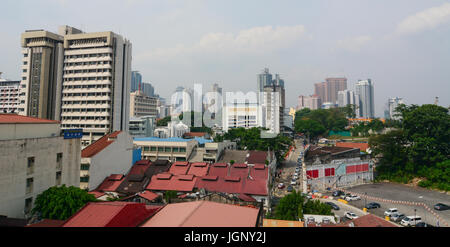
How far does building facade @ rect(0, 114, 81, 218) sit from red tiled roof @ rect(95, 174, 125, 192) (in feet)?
21.4

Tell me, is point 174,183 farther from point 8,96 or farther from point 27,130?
point 8,96

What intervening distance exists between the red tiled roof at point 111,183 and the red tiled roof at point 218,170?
10.3m

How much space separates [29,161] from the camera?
17531mm

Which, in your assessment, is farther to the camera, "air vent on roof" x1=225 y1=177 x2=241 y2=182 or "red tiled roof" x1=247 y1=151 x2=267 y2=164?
"red tiled roof" x1=247 y1=151 x2=267 y2=164

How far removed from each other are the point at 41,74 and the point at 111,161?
31.3 m

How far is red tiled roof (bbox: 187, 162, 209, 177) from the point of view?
30816mm

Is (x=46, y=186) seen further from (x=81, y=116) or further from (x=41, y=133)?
(x=81, y=116)

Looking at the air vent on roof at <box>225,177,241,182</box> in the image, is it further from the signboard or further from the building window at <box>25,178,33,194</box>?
the building window at <box>25,178,33,194</box>

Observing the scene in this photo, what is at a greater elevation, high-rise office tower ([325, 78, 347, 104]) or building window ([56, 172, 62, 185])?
high-rise office tower ([325, 78, 347, 104])

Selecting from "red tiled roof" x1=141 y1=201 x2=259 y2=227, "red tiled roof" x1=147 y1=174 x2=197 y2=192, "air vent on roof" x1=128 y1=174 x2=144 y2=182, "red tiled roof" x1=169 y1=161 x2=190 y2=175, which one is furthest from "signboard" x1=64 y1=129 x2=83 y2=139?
"red tiled roof" x1=141 y1=201 x2=259 y2=227

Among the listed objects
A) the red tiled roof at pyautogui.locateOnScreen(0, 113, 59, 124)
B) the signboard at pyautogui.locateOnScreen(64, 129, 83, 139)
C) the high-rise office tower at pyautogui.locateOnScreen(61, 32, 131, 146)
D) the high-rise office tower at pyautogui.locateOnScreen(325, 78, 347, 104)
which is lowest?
the signboard at pyautogui.locateOnScreen(64, 129, 83, 139)

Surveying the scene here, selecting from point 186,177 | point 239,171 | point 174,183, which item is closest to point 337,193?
point 239,171

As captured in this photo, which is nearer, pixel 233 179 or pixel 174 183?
pixel 233 179
